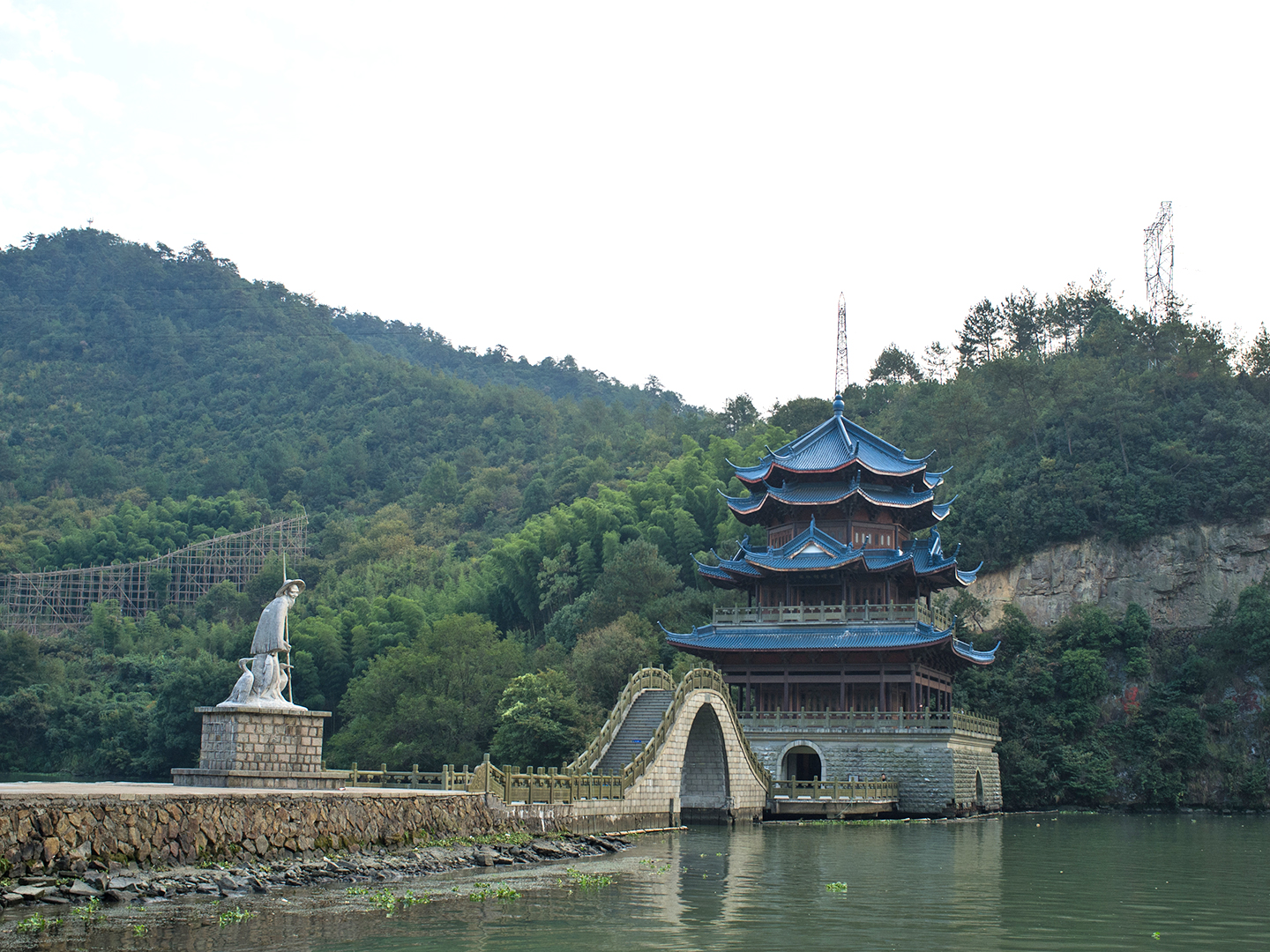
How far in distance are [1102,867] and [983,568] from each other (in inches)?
1221

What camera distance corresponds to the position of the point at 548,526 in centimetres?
5947

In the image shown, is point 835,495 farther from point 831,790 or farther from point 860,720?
point 831,790

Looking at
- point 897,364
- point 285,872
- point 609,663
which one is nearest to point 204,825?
point 285,872

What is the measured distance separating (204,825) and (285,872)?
4.28ft

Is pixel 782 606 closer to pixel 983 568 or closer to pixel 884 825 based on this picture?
pixel 884 825

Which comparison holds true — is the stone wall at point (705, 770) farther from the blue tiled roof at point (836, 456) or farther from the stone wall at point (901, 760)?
the blue tiled roof at point (836, 456)

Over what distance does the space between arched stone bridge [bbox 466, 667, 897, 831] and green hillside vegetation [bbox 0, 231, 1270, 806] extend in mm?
6144

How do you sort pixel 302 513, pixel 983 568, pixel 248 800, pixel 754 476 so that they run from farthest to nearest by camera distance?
pixel 302 513
pixel 983 568
pixel 754 476
pixel 248 800

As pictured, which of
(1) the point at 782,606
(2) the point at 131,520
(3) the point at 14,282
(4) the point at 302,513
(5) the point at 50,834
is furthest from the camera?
(3) the point at 14,282

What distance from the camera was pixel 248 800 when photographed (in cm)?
1744

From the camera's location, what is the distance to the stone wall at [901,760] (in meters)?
36.7

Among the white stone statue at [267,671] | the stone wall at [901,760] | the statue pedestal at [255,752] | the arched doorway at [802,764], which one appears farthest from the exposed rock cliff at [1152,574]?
the statue pedestal at [255,752]

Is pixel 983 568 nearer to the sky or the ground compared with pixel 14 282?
nearer to the ground

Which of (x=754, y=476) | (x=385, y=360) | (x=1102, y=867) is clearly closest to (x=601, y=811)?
(x=1102, y=867)
